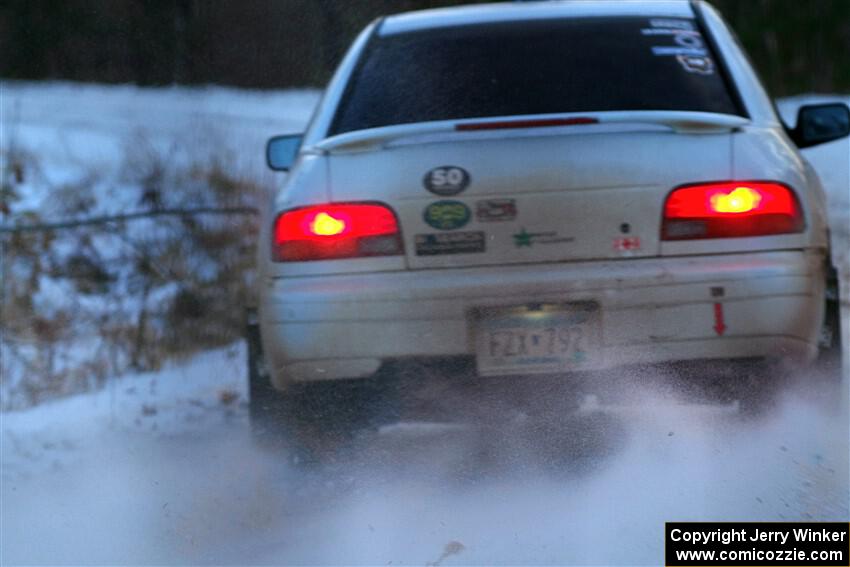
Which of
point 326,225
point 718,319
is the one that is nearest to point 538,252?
point 718,319

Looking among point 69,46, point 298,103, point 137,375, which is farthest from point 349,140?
point 298,103

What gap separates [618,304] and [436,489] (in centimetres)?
81

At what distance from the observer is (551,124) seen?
169 inches

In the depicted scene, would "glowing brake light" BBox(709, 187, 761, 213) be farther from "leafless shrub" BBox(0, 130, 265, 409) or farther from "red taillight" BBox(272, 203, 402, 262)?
"leafless shrub" BBox(0, 130, 265, 409)

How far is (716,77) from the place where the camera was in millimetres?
4855

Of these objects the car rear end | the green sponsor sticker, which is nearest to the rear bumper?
the car rear end

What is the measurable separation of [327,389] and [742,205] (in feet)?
4.42

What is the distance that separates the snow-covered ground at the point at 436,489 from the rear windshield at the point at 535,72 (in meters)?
1.04

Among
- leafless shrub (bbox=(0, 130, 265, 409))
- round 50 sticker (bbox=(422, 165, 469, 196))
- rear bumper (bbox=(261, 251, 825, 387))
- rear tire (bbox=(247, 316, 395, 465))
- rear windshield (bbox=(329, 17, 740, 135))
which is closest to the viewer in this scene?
rear bumper (bbox=(261, 251, 825, 387))

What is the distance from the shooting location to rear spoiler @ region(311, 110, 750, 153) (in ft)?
14.1

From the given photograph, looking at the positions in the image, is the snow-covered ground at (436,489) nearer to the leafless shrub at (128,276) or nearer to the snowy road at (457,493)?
the snowy road at (457,493)

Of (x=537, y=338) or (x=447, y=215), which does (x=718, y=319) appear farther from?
(x=447, y=215)

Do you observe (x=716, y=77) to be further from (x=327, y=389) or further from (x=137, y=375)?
(x=137, y=375)

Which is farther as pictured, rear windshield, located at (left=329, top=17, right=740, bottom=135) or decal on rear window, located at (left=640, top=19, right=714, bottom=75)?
decal on rear window, located at (left=640, top=19, right=714, bottom=75)
